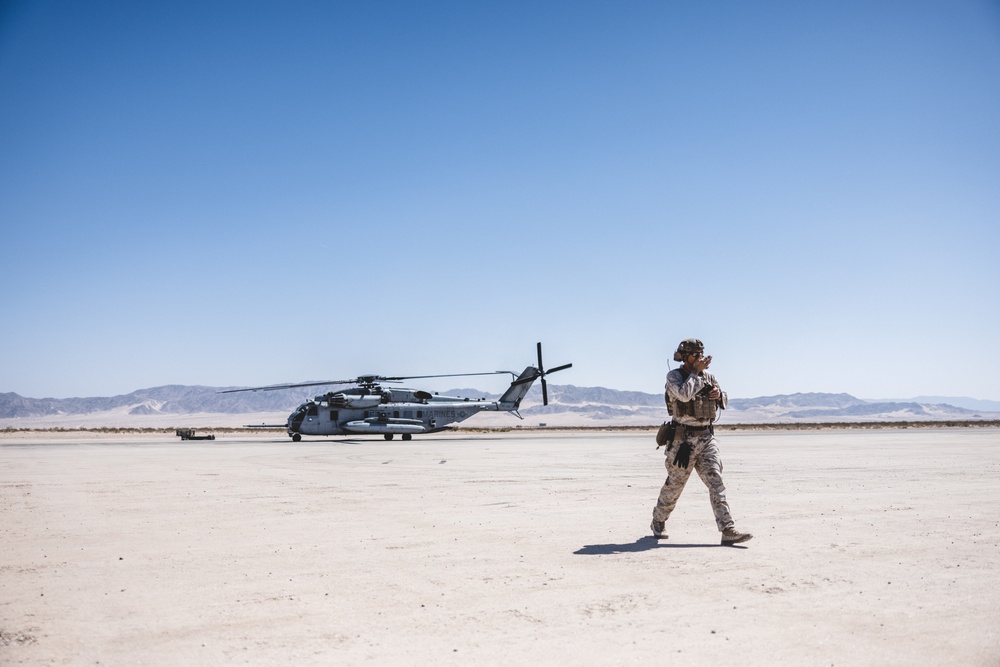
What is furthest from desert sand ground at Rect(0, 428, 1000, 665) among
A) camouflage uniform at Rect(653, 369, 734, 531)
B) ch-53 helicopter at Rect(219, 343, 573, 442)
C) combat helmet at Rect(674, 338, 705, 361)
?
ch-53 helicopter at Rect(219, 343, 573, 442)

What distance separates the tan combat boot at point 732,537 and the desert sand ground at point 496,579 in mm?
142

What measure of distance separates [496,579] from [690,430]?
11.5ft

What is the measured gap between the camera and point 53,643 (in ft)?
15.5

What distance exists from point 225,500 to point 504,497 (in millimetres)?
4963

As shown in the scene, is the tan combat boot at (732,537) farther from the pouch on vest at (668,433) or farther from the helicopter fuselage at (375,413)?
the helicopter fuselage at (375,413)

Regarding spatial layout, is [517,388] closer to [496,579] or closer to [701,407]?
[701,407]

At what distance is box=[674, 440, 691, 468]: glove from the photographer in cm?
856

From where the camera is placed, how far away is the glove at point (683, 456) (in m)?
8.56

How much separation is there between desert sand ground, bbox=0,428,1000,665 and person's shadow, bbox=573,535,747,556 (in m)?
0.05

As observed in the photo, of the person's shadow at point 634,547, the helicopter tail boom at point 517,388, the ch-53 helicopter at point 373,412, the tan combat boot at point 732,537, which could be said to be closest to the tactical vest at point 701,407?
the tan combat boot at point 732,537

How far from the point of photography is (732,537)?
7.90 meters

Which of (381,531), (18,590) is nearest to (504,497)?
(381,531)

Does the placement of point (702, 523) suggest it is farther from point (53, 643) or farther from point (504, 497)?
point (53, 643)

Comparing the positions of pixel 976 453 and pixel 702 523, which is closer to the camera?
pixel 702 523
